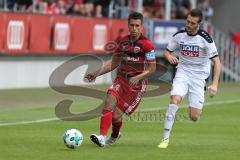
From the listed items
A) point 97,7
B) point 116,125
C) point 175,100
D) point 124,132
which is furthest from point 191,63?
point 97,7

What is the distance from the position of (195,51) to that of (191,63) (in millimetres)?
299

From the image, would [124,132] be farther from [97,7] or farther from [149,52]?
[97,7]

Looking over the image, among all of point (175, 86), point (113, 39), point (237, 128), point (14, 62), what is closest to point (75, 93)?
point (14, 62)

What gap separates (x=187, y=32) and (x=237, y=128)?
13.3 ft

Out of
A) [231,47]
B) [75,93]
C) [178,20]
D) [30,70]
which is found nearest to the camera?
[75,93]

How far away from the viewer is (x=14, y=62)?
27516mm

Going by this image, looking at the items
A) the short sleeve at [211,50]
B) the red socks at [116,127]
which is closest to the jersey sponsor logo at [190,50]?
the short sleeve at [211,50]

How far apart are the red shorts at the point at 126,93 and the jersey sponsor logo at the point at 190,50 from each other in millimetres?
870

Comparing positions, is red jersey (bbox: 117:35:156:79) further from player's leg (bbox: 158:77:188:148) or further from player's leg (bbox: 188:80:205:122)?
player's leg (bbox: 188:80:205:122)

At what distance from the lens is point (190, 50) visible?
14.5 m

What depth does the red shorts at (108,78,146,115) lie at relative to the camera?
46.0ft

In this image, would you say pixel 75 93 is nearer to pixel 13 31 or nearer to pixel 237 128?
pixel 13 31

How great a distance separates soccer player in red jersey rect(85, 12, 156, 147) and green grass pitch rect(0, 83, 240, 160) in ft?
1.83

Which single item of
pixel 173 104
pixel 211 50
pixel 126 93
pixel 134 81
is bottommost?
pixel 173 104
